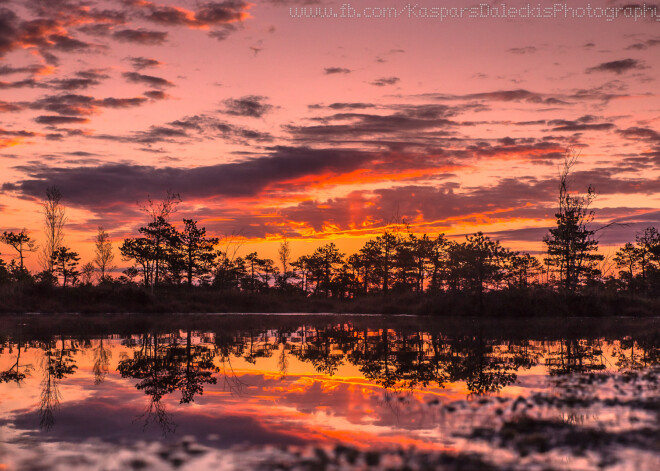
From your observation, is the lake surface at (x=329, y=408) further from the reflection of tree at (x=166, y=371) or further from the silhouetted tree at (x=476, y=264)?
the silhouetted tree at (x=476, y=264)

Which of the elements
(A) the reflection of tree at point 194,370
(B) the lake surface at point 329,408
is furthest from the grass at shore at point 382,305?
(A) the reflection of tree at point 194,370

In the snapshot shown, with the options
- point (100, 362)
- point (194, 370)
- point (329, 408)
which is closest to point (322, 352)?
point (194, 370)

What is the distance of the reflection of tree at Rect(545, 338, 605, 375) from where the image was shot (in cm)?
1886

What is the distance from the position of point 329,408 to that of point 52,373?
10.7 m

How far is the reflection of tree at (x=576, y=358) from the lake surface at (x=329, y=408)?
112 mm

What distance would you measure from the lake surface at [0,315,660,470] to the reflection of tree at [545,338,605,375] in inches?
4.4

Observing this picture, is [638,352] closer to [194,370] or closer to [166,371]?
[194,370]

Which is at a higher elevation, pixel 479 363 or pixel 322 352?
pixel 479 363

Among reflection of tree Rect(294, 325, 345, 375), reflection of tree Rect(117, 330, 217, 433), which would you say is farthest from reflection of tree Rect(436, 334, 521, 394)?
reflection of tree Rect(117, 330, 217, 433)

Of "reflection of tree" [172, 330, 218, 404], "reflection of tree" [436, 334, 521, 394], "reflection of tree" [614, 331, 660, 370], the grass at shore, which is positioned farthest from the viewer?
the grass at shore

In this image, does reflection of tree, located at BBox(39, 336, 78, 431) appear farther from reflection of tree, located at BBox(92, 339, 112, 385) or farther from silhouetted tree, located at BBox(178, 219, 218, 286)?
silhouetted tree, located at BBox(178, 219, 218, 286)

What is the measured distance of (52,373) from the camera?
702 inches

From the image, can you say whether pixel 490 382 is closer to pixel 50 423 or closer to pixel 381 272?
pixel 50 423

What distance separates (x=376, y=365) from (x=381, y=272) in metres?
69.8
